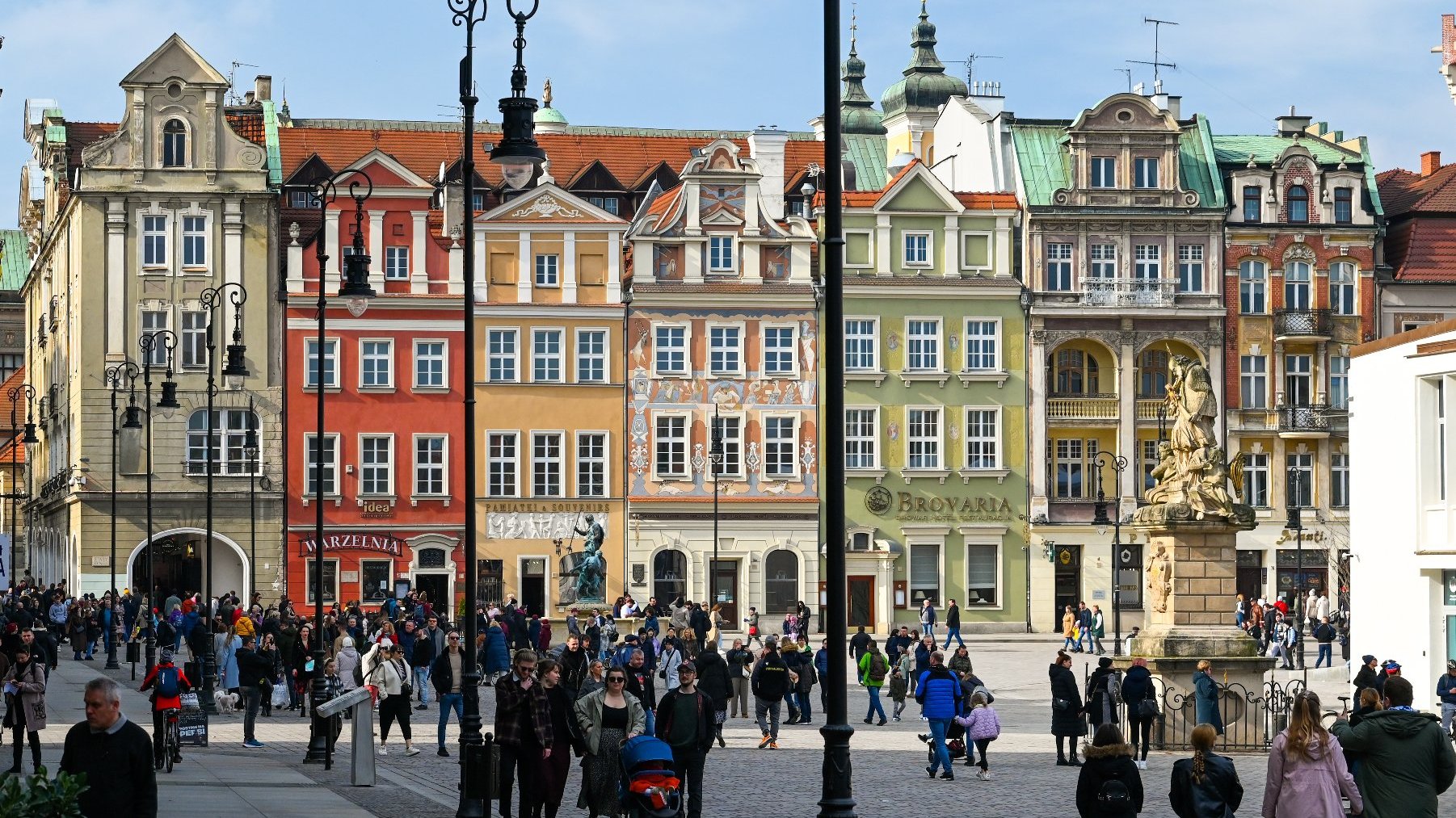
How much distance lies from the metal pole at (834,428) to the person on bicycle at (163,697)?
13.6 metres

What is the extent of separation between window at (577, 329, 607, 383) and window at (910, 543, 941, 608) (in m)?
10.5

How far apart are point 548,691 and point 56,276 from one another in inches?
2273

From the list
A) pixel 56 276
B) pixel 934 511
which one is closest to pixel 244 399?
pixel 56 276

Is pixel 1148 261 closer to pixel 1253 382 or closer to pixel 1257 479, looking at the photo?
pixel 1253 382

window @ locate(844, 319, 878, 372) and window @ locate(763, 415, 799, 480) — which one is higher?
window @ locate(844, 319, 878, 372)

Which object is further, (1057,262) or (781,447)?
(1057,262)

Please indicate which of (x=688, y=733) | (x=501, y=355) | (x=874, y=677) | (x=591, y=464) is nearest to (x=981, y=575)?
(x=591, y=464)

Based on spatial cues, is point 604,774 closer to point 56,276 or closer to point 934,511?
point 934,511

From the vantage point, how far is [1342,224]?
69938 mm

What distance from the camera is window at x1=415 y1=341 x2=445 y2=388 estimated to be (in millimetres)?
66062

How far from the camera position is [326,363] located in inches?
2576

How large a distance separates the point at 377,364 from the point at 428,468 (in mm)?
3269

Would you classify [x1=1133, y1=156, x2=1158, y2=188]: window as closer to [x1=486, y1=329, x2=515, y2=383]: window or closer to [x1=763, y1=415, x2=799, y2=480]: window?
[x1=763, y1=415, x2=799, y2=480]: window

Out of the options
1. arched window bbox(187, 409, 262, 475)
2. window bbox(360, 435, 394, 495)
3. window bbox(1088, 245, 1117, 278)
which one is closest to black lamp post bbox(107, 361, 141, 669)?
arched window bbox(187, 409, 262, 475)
